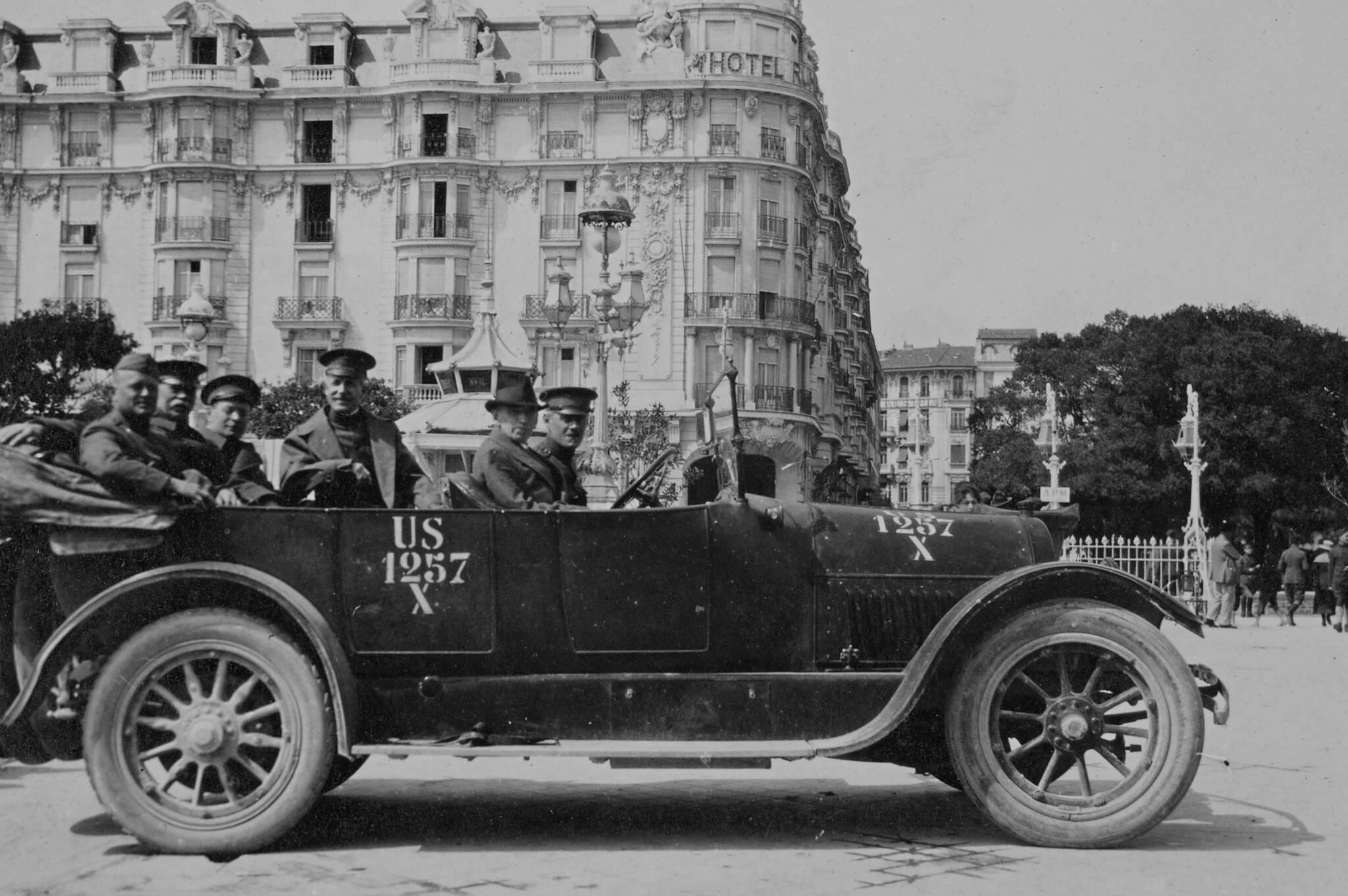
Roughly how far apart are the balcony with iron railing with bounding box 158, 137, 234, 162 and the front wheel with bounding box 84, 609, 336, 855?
51637mm

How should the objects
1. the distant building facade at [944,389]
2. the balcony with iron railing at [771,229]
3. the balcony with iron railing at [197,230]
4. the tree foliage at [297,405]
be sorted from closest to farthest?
1. the tree foliage at [297,405]
2. the balcony with iron railing at [771,229]
3. the balcony with iron railing at [197,230]
4. the distant building facade at [944,389]

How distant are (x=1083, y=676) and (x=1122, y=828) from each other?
0.84m

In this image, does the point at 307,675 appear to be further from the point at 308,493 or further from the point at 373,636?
the point at 308,493

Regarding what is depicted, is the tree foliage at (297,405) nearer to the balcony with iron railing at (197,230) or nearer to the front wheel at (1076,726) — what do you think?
the balcony with iron railing at (197,230)

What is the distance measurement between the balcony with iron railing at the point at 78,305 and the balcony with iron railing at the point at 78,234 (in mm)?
1933

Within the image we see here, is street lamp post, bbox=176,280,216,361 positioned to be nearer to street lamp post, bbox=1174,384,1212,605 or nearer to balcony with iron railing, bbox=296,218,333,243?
street lamp post, bbox=1174,384,1212,605

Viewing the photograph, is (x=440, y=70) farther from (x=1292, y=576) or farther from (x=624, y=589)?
(x=624, y=589)

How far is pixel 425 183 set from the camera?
53.7 m

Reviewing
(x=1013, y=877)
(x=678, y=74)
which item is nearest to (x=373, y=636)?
(x=1013, y=877)

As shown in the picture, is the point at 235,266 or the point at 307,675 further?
the point at 235,266

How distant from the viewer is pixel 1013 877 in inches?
224

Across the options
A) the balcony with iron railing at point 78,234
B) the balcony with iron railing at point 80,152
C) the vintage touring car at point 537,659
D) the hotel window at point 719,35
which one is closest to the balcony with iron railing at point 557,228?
the hotel window at point 719,35

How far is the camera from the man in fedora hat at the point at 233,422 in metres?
7.19

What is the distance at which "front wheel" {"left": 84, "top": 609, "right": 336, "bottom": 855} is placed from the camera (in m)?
6.06
